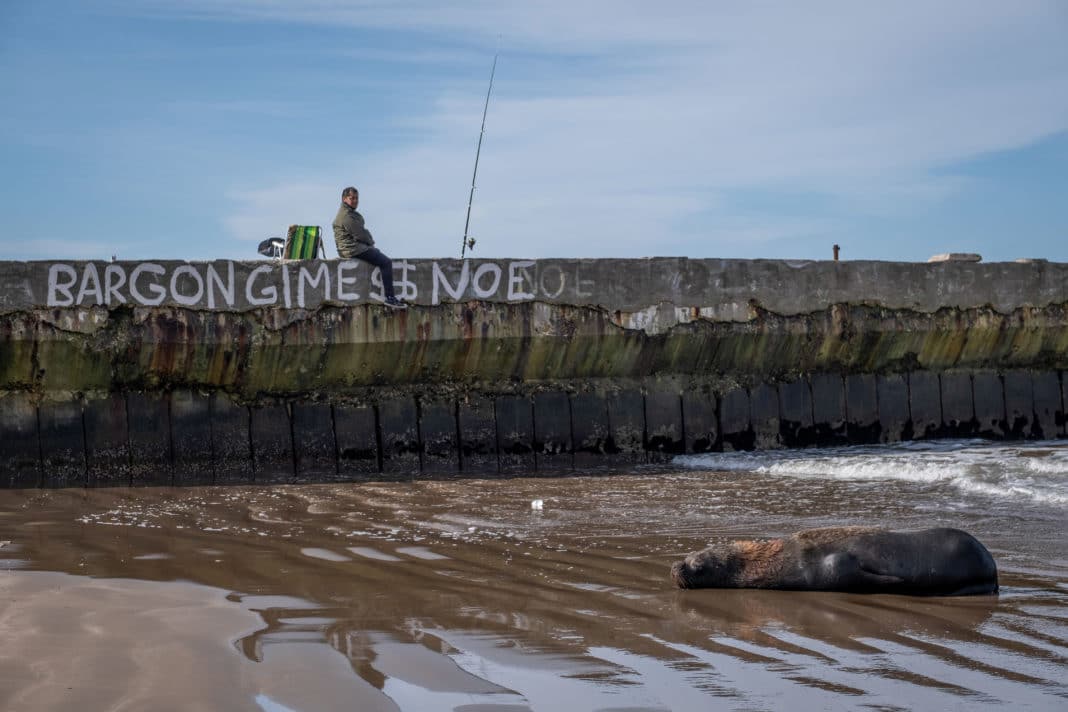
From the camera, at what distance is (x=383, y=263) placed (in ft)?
33.7

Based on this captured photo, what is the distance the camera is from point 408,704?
9.83ft

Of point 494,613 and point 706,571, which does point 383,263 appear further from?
point 494,613

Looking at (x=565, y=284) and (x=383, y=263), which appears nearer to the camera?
(x=383, y=263)

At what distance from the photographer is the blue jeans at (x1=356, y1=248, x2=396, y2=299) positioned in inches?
404

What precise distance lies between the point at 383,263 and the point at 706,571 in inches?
240

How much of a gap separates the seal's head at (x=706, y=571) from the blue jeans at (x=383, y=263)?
594 cm

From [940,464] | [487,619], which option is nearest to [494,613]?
[487,619]

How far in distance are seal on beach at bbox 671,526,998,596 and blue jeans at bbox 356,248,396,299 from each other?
19.4ft

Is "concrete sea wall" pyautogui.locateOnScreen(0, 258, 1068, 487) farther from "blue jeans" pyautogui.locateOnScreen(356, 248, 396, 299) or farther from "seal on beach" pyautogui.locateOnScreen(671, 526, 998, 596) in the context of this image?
"seal on beach" pyautogui.locateOnScreen(671, 526, 998, 596)

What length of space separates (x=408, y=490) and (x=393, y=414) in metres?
1.80

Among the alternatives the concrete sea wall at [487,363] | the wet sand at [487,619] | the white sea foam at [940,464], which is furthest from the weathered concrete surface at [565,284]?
the wet sand at [487,619]

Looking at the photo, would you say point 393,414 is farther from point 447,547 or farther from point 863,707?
point 863,707

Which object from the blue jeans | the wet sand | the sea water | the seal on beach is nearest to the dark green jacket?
the blue jeans

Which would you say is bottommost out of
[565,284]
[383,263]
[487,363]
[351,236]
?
[487,363]
